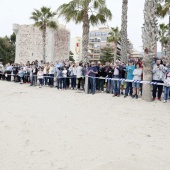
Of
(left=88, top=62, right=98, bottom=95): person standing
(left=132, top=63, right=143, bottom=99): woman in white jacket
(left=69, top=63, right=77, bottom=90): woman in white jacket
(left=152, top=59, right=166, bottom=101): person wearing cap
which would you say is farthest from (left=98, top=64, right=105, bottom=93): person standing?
(left=152, top=59, right=166, bottom=101): person wearing cap

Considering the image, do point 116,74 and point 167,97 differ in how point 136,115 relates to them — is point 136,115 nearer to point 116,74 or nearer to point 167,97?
point 167,97

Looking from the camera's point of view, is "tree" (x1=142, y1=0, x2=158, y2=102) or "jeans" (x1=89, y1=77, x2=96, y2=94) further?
"jeans" (x1=89, y1=77, x2=96, y2=94)

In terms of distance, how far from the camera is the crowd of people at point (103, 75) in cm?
991

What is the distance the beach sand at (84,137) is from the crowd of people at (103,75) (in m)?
1.93

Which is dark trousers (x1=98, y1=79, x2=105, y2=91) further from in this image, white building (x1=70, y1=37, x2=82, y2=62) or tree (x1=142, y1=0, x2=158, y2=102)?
white building (x1=70, y1=37, x2=82, y2=62)

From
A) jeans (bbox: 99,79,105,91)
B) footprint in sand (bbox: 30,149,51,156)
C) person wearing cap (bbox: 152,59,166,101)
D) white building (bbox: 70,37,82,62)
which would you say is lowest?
footprint in sand (bbox: 30,149,51,156)

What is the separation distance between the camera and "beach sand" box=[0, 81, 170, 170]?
12.6ft

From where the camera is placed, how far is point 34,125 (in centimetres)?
586

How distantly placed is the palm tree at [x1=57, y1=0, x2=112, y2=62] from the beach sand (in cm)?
998

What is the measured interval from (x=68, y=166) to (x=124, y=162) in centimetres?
87

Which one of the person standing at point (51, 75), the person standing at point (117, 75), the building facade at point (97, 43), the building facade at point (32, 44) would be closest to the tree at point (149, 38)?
the person standing at point (117, 75)

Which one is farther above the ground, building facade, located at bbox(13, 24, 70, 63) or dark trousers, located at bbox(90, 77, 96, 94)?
building facade, located at bbox(13, 24, 70, 63)

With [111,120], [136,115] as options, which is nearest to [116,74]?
[136,115]

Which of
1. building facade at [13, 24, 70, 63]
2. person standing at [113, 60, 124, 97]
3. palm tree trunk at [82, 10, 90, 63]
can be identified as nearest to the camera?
person standing at [113, 60, 124, 97]
